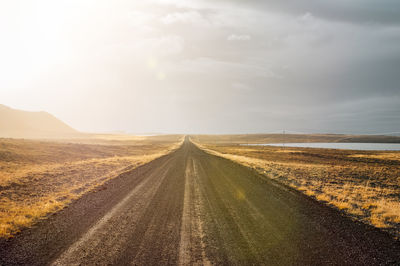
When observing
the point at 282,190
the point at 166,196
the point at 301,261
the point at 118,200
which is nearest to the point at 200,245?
the point at 301,261

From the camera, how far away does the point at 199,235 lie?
643cm

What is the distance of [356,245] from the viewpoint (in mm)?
6039

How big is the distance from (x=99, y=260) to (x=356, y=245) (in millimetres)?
7242

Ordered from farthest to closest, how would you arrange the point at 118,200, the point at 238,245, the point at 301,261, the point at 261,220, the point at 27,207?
the point at 118,200
the point at 27,207
the point at 261,220
the point at 238,245
the point at 301,261

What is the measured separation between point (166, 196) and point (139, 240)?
4.98 m

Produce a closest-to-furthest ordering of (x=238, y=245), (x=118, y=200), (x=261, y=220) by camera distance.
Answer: (x=238, y=245) → (x=261, y=220) → (x=118, y=200)

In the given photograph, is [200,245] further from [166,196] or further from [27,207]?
[27,207]

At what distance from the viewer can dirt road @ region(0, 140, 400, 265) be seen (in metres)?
5.27

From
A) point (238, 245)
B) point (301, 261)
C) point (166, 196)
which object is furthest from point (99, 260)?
point (166, 196)

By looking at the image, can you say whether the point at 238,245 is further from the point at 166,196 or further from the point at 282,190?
the point at 282,190

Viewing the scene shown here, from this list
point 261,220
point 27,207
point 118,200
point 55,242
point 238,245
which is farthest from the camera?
point 118,200

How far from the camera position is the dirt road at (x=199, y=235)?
17.3ft

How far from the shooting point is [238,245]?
19.0 feet

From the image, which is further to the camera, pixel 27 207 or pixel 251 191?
pixel 251 191
